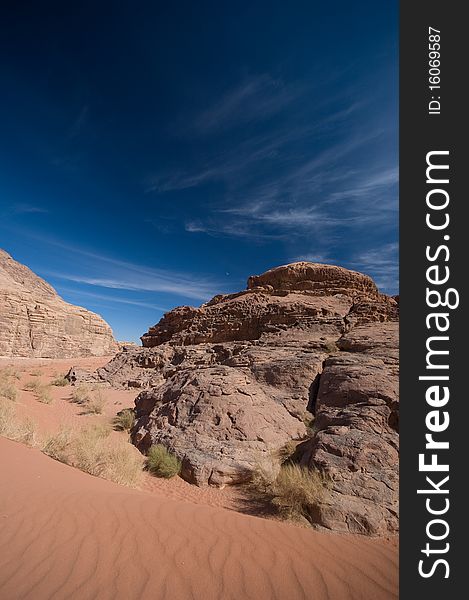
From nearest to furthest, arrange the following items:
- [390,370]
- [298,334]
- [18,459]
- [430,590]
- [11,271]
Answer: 1. [430,590]
2. [18,459]
3. [390,370]
4. [298,334]
5. [11,271]

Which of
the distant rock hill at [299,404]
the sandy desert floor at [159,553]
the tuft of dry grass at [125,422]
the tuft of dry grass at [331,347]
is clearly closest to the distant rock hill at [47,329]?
the distant rock hill at [299,404]

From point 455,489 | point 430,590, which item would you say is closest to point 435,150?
point 455,489

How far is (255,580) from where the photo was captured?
2447 mm

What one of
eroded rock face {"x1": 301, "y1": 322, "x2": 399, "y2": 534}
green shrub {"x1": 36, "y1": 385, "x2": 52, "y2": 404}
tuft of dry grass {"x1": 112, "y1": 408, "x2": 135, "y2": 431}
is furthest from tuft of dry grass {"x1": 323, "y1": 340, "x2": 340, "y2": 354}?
green shrub {"x1": 36, "y1": 385, "x2": 52, "y2": 404}

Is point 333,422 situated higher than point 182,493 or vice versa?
point 333,422

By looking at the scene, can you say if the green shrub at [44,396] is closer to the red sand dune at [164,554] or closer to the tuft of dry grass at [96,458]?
the tuft of dry grass at [96,458]

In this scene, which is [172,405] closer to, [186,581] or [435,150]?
[186,581]

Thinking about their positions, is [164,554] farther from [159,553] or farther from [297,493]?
[297,493]

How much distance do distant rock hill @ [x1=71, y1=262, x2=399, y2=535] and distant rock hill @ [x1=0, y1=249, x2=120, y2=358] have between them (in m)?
26.3

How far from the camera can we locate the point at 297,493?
4.39 meters

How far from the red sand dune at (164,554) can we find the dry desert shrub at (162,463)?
211 cm

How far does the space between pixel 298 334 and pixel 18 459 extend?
1124 centimetres

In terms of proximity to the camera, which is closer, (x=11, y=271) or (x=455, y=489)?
(x=455, y=489)

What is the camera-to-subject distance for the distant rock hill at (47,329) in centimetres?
3562
